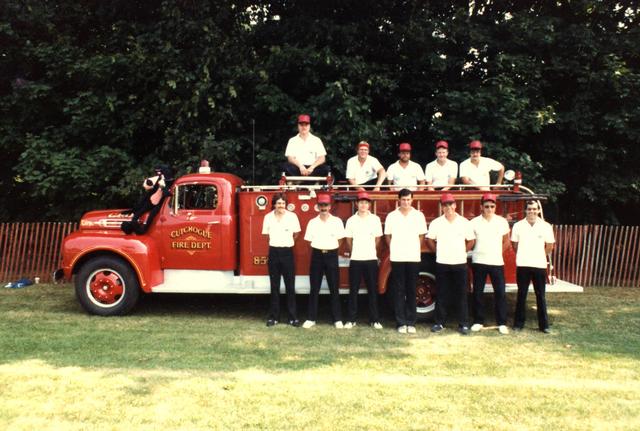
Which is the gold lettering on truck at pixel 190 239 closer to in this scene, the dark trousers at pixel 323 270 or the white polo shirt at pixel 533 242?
the dark trousers at pixel 323 270

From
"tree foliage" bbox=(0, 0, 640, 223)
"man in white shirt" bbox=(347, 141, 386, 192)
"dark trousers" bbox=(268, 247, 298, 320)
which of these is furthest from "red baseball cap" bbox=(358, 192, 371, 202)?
"tree foliage" bbox=(0, 0, 640, 223)

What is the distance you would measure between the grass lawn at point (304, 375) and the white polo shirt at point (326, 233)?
48.8 inches

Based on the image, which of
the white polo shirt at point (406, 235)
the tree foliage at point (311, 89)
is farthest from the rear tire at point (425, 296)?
the tree foliage at point (311, 89)

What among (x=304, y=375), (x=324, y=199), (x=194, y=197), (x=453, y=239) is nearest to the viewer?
(x=304, y=375)

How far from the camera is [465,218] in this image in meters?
8.34

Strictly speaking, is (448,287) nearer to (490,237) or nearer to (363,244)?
(490,237)

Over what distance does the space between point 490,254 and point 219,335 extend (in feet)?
13.2

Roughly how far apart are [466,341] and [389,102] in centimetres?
797

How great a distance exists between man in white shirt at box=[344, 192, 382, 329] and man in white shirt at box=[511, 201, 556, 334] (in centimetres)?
202

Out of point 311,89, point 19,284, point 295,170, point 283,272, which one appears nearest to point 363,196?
point 283,272

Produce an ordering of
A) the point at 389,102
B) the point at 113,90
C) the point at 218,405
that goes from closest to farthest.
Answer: the point at 218,405 → the point at 113,90 → the point at 389,102

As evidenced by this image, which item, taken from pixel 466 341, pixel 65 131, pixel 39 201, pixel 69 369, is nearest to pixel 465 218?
pixel 466 341

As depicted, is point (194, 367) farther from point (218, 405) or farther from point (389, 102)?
point (389, 102)

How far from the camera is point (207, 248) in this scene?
8.75 m
